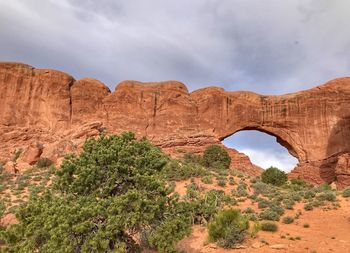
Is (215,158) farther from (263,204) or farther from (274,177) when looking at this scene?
(263,204)

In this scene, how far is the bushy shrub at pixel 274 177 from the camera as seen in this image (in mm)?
30703

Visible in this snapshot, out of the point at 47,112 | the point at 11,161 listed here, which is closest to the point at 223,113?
the point at 47,112

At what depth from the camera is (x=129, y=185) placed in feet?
34.4

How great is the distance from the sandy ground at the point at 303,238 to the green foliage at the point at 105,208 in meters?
4.61

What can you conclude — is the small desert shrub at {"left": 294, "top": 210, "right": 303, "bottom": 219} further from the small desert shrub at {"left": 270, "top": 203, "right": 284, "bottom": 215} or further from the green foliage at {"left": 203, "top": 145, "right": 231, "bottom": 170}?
the green foliage at {"left": 203, "top": 145, "right": 231, "bottom": 170}

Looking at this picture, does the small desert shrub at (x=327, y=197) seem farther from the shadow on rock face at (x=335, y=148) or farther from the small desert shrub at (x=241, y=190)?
the shadow on rock face at (x=335, y=148)

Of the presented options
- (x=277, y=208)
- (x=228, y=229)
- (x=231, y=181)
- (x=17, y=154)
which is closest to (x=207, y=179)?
(x=231, y=181)

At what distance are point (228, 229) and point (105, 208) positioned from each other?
715cm

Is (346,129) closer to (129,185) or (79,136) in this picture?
(79,136)

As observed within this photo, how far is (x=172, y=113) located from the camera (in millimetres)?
43750

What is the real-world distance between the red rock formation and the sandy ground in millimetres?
23162

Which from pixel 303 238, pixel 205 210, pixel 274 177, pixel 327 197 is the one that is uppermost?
pixel 274 177

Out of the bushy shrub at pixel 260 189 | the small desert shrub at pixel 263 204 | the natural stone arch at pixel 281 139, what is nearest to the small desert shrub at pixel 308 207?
the small desert shrub at pixel 263 204

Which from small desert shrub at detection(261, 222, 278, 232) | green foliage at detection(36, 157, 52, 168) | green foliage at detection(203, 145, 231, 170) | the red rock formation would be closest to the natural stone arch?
the red rock formation
